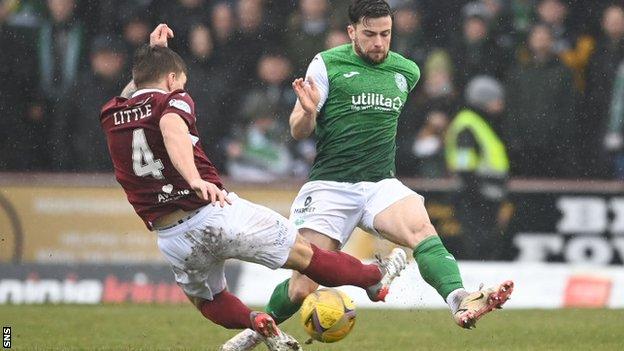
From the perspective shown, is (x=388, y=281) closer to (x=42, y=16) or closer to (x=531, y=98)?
(x=531, y=98)

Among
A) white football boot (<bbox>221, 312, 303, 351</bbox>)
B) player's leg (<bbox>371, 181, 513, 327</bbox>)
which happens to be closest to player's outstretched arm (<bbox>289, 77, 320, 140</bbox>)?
player's leg (<bbox>371, 181, 513, 327</bbox>)

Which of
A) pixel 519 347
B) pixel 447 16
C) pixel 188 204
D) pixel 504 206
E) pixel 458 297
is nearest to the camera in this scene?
pixel 188 204

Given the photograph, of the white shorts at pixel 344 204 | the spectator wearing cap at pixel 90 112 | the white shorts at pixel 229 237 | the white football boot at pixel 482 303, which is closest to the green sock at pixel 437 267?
the white football boot at pixel 482 303

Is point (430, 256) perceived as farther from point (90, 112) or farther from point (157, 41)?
point (90, 112)

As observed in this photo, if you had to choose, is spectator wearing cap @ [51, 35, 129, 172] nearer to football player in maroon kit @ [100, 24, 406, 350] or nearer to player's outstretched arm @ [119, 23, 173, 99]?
player's outstretched arm @ [119, 23, 173, 99]

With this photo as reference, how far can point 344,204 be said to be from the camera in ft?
28.0

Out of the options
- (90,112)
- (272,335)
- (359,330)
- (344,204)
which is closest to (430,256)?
(344,204)

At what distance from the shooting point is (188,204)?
23.6 feet

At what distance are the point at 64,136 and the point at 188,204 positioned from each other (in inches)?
293

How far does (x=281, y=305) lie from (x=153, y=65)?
206 centimetres

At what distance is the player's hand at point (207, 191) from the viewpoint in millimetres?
6594

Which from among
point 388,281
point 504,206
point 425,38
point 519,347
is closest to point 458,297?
point 388,281

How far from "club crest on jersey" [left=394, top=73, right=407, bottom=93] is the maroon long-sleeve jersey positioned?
185 centimetres

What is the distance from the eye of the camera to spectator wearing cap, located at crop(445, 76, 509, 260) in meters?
14.0
